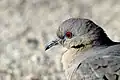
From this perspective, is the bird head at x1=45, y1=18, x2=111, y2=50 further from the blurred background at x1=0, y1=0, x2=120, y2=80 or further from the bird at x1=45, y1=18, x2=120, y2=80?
the blurred background at x1=0, y1=0, x2=120, y2=80

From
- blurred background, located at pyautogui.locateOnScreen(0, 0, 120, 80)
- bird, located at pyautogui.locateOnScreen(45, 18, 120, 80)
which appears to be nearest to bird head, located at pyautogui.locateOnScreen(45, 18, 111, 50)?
bird, located at pyautogui.locateOnScreen(45, 18, 120, 80)

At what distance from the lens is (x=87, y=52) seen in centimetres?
642

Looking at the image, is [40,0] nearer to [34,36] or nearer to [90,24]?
[34,36]

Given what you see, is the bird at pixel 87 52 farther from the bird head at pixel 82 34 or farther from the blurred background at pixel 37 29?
the blurred background at pixel 37 29

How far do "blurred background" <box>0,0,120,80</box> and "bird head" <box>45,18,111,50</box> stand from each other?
2.39m

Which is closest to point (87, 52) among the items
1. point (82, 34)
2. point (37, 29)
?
point (82, 34)

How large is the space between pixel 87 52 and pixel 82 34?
0.27 m

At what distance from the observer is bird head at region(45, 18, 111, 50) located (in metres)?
6.50

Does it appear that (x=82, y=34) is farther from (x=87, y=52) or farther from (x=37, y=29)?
(x=37, y=29)

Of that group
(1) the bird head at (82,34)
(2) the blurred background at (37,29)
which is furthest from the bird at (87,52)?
(2) the blurred background at (37,29)

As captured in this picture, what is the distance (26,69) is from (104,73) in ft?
11.8

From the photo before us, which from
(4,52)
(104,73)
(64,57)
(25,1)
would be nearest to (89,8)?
(25,1)

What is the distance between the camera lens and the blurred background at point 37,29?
9305mm

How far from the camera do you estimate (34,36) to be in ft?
34.6
